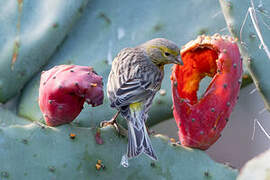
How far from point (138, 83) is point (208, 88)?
1.86ft

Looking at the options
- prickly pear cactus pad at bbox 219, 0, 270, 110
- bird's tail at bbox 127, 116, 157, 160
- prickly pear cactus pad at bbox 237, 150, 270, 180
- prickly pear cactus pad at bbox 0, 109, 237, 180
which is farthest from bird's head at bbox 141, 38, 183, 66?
prickly pear cactus pad at bbox 237, 150, 270, 180

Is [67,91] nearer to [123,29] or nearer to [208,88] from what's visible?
[208,88]

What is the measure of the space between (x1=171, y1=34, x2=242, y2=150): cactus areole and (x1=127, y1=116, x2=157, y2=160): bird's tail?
0.65 ft

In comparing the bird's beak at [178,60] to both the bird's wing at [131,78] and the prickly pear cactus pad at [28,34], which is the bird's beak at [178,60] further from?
the prickly pear cactus pad at [28,34]

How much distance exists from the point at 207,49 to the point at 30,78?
4.03 feet

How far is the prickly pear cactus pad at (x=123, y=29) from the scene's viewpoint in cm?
328

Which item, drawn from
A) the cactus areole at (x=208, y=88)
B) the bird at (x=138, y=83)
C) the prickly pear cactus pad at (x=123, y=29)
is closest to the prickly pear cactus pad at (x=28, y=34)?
the prickly pear cactus pad at (x=123, y=29)

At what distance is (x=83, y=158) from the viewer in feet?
7.73

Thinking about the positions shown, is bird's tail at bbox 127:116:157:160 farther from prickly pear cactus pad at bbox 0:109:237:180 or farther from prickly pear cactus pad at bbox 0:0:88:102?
prickly pear cactus pad at bbox 0:0:88:102

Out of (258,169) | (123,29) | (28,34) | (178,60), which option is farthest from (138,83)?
(258,169)

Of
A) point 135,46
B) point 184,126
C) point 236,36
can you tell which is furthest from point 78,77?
point 135,46

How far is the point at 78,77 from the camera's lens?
227cm

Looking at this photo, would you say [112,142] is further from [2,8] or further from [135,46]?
[2,8]

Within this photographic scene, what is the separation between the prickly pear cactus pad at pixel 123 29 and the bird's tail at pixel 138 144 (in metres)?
0.59
